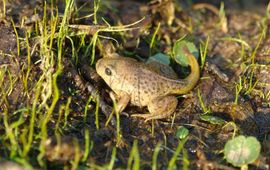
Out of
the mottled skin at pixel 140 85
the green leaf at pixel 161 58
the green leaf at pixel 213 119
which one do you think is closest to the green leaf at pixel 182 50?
the green leaf at pixel 161 58

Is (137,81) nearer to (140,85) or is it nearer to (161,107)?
(140,85)

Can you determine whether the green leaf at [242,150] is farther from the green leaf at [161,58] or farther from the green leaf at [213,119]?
the green leaf at [161,58]

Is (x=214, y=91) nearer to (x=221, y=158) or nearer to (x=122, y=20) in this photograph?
(x=221, y=158)

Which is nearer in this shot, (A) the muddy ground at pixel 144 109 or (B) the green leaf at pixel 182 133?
(A) the muddy ground at pixel 144 109

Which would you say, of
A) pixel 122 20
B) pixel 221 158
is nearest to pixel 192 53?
pixel 122 20

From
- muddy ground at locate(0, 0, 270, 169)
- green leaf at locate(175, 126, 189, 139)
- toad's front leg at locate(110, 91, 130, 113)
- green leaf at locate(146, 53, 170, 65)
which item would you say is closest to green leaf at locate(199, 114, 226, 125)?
muddy ground at locate(0, 0, 270, 169)

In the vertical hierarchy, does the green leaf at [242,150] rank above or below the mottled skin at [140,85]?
below

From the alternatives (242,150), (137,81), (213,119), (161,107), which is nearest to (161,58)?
(137,81)
